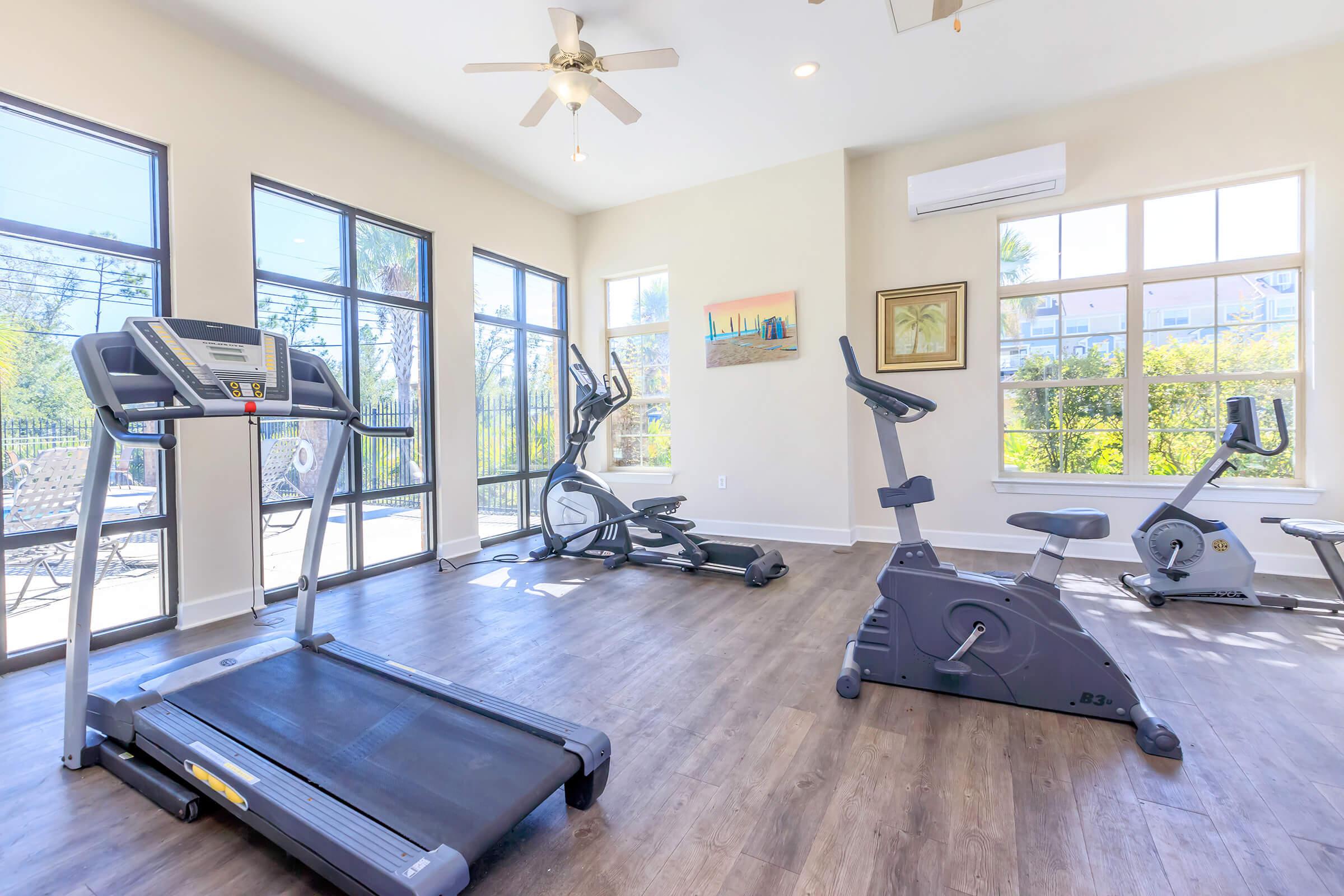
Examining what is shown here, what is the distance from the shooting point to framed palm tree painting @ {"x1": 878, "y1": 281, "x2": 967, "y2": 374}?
467 cm

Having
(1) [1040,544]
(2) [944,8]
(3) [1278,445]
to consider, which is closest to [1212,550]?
(3) [1278,445]

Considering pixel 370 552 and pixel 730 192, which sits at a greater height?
pixel 730 192

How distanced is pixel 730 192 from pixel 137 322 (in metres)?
4.79

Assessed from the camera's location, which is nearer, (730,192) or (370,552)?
(370,552)

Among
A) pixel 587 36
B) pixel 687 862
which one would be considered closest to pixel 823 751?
pixel 687 862

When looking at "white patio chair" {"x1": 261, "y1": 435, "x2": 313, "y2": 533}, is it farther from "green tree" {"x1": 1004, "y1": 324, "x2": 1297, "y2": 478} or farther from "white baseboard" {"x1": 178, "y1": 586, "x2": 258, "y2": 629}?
"green tree" {"x1": 1004, "y1": 324, "x2": 1297, "y2": 478}

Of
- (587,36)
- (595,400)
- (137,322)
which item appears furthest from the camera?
(595,400)

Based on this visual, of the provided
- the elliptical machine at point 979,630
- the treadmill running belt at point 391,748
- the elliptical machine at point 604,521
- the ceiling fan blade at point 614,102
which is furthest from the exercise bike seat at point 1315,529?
the ceiling fan blade at point 614,102

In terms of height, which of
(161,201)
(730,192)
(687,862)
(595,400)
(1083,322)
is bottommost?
(687,862)

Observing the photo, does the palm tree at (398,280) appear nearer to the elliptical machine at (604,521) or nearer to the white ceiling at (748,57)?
the white ceiling at (748,57)

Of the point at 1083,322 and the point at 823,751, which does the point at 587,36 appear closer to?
the point at 823,751

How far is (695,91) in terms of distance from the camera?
3.86m

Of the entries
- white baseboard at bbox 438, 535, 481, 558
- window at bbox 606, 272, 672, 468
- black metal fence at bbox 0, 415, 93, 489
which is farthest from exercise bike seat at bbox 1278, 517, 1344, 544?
black metal fence at bbox 0, 415, 93, 489

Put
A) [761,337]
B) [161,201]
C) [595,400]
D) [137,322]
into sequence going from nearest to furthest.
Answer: [137,322] < [161,201] < [595,400] < [761,337]
